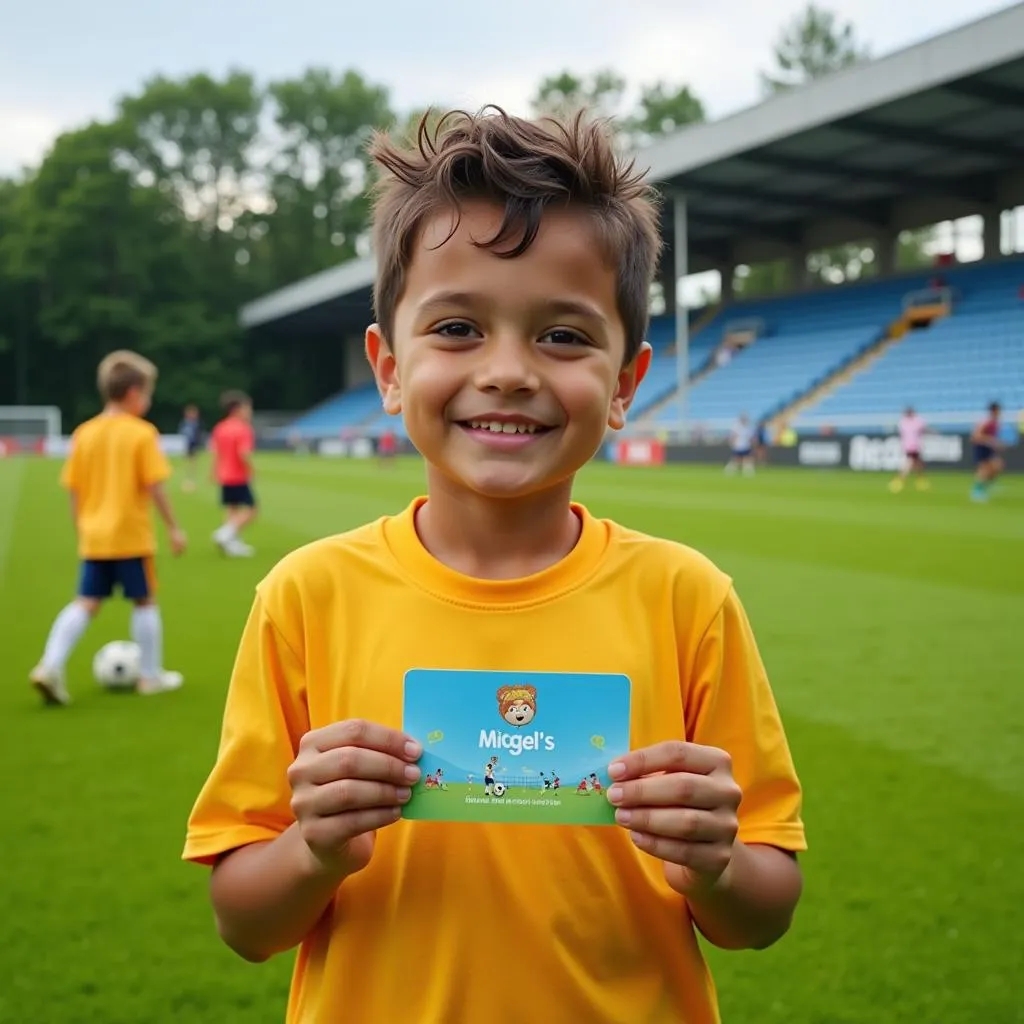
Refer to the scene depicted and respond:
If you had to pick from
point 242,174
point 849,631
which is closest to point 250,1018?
point 849,631

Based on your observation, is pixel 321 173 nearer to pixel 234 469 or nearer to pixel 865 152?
pixel 865 152

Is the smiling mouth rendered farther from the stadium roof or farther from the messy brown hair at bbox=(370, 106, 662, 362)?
the stadium roof

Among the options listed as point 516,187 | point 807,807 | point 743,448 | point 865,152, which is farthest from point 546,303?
point 865,152

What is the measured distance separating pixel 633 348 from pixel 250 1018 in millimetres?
2317

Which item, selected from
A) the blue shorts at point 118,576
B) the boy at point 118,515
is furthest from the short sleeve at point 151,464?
the blue shorts at point 118,576

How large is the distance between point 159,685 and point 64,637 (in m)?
0.63

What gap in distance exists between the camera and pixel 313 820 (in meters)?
1.44

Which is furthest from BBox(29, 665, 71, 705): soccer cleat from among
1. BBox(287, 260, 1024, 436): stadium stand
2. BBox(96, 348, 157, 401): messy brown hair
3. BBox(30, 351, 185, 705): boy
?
BBox(287, 260, 1024, 436): stadium stand

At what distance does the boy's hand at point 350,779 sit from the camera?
4.66ft

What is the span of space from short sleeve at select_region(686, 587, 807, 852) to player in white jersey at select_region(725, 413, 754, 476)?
83.5 feet

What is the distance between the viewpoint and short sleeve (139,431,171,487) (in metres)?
6.76

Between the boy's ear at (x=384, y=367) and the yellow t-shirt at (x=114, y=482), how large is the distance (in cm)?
509

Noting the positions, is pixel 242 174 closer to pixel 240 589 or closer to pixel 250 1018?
pixel 240 589

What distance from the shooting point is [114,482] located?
6.70 metres
